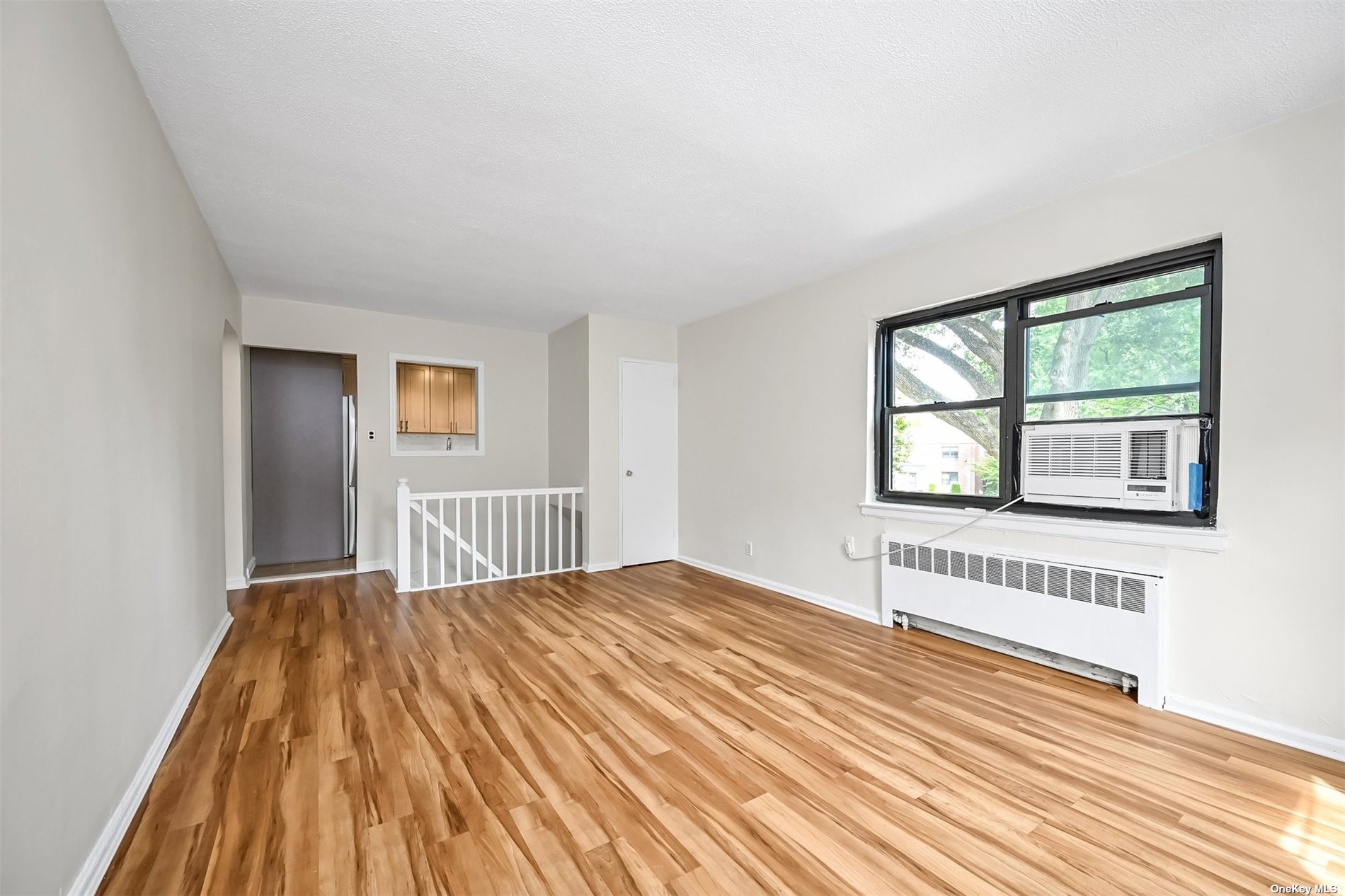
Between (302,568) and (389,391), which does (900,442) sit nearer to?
(389,391)

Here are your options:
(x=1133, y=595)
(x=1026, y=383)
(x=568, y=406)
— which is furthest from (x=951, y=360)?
(x=568, y=406)

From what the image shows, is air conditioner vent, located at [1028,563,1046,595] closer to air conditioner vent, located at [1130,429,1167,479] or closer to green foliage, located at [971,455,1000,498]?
green foliage, located at [971,455,1000,498]

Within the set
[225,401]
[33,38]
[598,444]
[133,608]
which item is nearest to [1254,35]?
[33,38]

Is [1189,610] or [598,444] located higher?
[598,444]

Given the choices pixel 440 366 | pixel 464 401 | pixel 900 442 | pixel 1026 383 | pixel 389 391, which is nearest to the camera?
pixel 1026 383

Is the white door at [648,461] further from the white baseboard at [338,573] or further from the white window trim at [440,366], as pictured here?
the white baseboard at [338,573]

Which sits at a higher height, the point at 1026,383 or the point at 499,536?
the point at 1026,383

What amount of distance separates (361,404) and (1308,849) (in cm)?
617

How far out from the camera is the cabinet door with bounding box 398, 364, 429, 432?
5.59 meters

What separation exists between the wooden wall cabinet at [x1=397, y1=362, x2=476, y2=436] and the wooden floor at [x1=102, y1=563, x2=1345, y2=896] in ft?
9.50

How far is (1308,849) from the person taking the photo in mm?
1573

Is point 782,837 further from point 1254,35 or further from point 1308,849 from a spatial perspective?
point 1254,35

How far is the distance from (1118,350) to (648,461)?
380cm

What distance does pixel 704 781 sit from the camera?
189 centimetres
